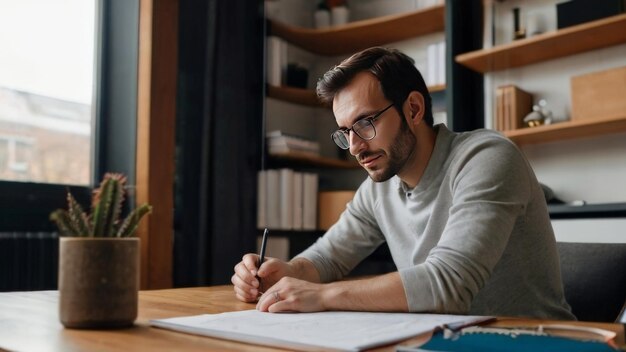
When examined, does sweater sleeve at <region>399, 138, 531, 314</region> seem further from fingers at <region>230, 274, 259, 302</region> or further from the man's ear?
fingers at <region>230, 274, 259, 302</region>

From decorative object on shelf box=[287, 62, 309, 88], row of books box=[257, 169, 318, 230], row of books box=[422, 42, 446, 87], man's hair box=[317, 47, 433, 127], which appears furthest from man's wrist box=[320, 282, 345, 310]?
decorative object on shelf box=[287, 62, 309, 88]

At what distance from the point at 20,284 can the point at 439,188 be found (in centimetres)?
181

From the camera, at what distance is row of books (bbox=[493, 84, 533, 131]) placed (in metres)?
2.89

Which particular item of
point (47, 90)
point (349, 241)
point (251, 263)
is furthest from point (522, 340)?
point (47, 90)

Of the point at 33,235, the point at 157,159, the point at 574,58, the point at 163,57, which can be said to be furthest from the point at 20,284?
the point at 574,58

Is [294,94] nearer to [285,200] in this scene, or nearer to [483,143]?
[285,200]

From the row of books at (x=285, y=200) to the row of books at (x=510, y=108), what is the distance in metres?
1.13

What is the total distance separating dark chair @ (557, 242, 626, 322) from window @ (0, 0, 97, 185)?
212cm

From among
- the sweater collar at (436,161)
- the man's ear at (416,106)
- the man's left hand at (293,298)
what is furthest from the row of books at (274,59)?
the man's left hand at (293,298)

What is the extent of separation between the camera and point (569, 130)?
270 cm

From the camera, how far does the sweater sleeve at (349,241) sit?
1.56 m

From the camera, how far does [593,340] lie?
0.65 meters

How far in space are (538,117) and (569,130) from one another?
0.16 metres

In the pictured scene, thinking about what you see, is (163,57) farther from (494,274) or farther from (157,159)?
(494,274)
